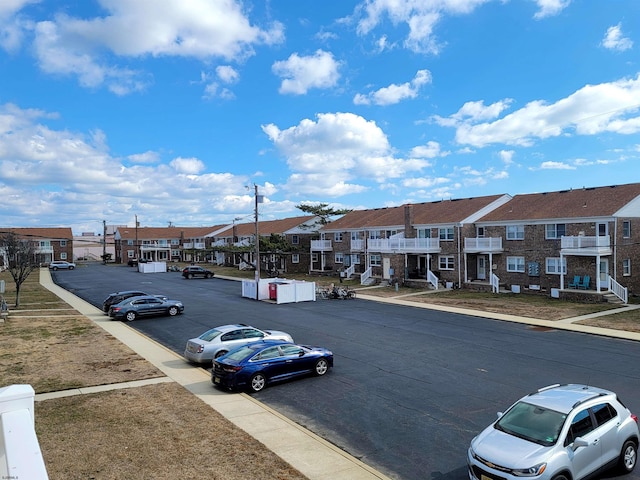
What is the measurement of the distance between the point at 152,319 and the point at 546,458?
24.2 m

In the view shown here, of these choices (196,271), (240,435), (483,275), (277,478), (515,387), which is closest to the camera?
(277,478)

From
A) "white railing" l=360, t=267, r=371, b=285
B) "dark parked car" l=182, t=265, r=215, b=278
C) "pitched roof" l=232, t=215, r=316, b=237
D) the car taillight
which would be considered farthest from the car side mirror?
"pitched roof" l=232, t=215, r=316, b=237

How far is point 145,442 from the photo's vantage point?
33.4ft

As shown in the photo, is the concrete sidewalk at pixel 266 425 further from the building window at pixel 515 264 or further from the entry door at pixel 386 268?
the entry door at pixel 386 268

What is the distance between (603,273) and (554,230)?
4.41 metres

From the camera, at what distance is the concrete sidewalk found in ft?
29.6

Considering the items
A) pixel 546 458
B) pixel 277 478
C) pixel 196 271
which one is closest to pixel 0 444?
pixel 277 478

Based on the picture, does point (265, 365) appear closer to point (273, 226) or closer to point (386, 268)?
point (386, 268)

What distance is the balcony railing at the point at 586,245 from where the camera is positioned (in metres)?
32.1

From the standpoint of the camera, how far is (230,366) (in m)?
14.1

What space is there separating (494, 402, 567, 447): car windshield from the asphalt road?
1.25 meters

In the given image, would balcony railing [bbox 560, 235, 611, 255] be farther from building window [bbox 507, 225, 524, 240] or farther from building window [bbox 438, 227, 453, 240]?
building window [bbox 438, 227, 453, 240]

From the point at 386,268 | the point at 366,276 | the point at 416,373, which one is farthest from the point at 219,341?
the point at 366,276

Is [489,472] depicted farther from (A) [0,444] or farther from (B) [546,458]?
(A) [0,444]
